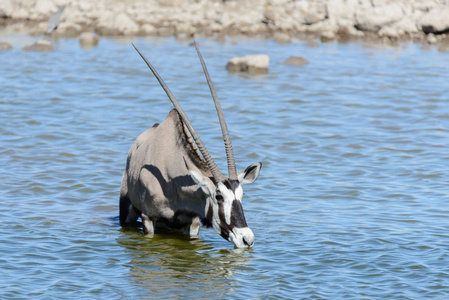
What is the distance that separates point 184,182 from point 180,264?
118cm

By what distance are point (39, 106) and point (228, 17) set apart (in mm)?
19292

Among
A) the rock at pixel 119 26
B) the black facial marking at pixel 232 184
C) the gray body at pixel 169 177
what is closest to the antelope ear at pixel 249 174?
the black facial marking at pixel 232 184

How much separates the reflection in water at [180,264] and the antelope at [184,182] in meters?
0.26

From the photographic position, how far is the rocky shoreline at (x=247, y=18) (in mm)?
36688

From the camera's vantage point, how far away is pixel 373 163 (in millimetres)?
16500

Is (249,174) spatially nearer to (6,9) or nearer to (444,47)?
(444,47)

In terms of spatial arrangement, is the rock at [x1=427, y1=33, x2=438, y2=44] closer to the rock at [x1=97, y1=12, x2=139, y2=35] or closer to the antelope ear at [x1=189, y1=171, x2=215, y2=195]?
the rock at [x1=97, y1=12, x2=139, y2=35]


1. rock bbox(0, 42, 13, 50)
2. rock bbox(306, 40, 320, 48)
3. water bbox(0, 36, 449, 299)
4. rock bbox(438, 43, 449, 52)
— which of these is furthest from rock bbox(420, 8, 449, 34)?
rock bbox(0, 42, 13, 50)

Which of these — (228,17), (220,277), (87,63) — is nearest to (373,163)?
(220,277)

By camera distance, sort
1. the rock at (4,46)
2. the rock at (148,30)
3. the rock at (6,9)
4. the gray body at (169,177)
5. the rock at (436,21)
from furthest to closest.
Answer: the rock at (6,9)
the rock at (148,30)
the rock at (436,21)
the rock at (4,46)
the gray body at (169,177)

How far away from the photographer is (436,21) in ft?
116

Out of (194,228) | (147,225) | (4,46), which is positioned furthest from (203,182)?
(4,46)

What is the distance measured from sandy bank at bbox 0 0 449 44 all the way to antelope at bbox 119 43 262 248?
84.2ft

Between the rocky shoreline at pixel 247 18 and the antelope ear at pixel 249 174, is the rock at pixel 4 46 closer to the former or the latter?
the rocky shoreline at pixel 247 18
